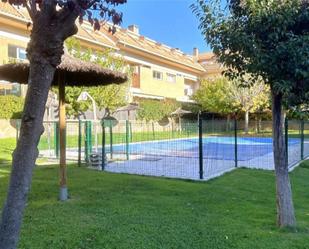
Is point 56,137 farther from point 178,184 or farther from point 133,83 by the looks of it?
point 133,83

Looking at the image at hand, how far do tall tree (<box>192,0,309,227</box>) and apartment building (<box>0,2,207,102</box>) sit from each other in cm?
1510

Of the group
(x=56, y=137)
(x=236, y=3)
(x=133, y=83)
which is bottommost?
(x=56, y=137)

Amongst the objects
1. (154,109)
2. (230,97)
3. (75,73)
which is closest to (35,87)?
(75,73)

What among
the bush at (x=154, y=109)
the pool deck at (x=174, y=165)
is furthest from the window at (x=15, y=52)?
the bush at (x=154, y=109)

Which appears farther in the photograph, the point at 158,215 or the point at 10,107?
the point at 10,107

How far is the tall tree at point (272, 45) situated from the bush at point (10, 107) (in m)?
18.1

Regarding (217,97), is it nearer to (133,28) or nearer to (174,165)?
(133,28)

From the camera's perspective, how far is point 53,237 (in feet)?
15.6

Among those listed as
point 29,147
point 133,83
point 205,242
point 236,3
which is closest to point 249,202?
point 205,242

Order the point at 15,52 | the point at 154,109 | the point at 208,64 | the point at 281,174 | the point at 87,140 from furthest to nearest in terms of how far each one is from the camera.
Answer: the point at 208,64
the point at 154,109
the point at 15,52
the point at 87,140
the point at 281,174

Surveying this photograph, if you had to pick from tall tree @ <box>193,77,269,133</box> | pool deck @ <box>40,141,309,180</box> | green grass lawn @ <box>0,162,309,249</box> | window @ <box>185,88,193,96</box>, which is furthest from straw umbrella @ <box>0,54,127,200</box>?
window @ <box>185,88,193,96</box>

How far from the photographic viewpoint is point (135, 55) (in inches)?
1342

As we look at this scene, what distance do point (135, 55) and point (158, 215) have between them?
96.2 ft

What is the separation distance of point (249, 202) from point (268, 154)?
9644 millimetres
